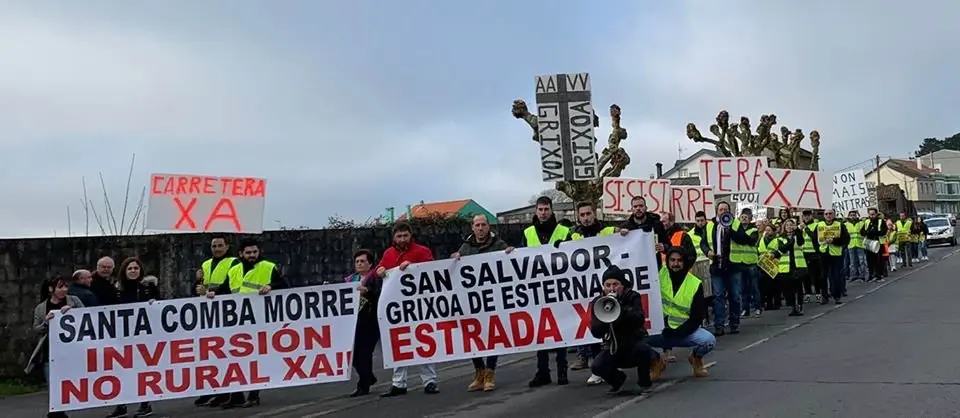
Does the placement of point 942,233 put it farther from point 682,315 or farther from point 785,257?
point 682,315

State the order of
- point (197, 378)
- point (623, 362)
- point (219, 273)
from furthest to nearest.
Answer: point (219, 273) < point (197, 378) < point (623, 362)

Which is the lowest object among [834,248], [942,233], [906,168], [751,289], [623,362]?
[623,362]

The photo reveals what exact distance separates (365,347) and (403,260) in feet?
3.28

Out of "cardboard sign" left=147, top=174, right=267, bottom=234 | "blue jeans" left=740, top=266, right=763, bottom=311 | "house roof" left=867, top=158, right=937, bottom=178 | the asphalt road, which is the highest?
"house roof" left=867, top=158, right=937, bottom=178

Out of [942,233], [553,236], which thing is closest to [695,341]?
[553,236]

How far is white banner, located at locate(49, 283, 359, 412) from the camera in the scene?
902 centimetres

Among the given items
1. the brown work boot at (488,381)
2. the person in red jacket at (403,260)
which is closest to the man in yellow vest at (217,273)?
the person in red jacket at (403,260)

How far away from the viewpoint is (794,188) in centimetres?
1905

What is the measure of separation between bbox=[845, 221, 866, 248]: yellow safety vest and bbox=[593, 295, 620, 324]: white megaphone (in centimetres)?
1667

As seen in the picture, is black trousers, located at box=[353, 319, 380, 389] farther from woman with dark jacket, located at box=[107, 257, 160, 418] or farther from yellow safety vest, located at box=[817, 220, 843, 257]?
yellow safety vest, located at box=[817, 220, 843, 257]

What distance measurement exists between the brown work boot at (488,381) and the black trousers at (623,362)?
50.9 inches

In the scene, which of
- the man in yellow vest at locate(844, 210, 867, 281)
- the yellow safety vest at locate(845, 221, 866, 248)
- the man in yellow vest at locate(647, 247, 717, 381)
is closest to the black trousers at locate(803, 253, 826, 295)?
the man in yellow vest at locate(844, 210, 867, 281)

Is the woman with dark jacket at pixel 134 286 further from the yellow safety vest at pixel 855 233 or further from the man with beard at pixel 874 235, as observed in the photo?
the man with beard at pixel 874 235

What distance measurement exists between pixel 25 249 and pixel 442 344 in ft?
21.5
